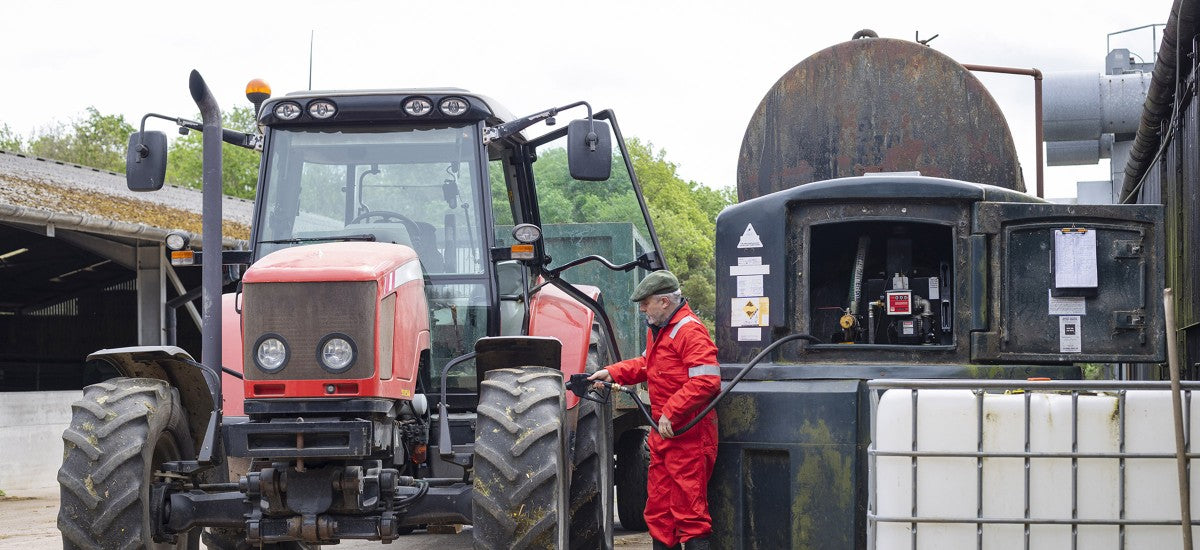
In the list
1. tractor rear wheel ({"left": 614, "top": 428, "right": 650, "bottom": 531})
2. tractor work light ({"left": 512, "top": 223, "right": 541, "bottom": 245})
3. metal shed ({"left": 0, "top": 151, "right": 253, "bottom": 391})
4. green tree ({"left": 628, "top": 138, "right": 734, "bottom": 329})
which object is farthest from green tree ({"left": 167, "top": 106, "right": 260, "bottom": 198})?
tractor work light ({"left": 512, "top": 223, "right": 541, "bottom": 245})

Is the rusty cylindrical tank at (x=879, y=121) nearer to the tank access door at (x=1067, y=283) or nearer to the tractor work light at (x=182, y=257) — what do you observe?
the tank access door at (x=1067, y=283)

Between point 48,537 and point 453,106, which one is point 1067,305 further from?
point 48,537

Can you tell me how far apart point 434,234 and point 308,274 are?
1336 mm

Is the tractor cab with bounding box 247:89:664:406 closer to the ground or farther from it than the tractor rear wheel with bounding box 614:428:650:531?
farther from it

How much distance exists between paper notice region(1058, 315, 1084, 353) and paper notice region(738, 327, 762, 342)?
149 cm

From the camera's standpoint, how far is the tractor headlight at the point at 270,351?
5.71 m

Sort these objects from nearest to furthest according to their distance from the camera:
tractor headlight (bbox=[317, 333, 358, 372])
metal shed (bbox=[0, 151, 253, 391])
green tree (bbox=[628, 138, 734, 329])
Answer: tractor headlight (bbox=[317, 333, 358, 372]), metal shed (bbox=[0, 151, 253, 391]), green tree (bbox=[628, 138, 734, 329])

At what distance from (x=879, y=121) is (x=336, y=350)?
462 centimetres

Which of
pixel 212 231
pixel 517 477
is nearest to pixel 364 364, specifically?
pixel 517 477

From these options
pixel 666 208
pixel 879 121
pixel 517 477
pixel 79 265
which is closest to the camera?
pixel 517 477

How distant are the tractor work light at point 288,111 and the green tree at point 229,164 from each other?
163 ft

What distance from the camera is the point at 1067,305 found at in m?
6.55

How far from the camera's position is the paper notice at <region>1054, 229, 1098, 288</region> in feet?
21.3

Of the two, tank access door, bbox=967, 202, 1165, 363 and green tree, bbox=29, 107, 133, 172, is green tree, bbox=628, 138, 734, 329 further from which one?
tank access door, bbox=967, 202, 1165, 363
